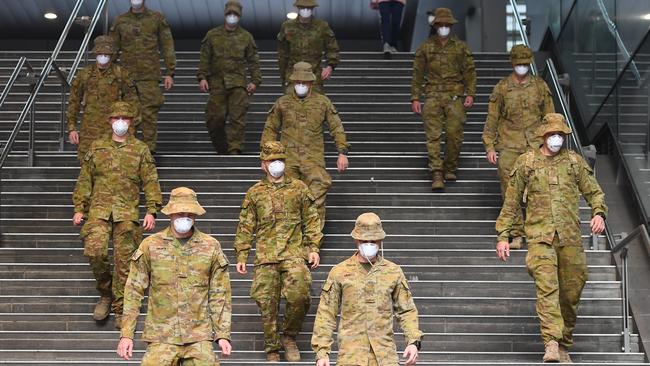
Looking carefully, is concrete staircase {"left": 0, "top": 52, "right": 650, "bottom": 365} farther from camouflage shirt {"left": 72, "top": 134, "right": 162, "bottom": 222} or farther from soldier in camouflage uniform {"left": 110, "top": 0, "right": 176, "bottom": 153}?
camouflage shirt {"left": 72, "top": 134, "right": 162, "bottom": 222}

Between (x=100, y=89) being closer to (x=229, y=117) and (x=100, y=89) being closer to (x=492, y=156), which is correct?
(x=229, y=117)

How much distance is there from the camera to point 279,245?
12.6 meters

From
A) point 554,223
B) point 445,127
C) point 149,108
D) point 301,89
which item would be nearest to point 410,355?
point 554,223

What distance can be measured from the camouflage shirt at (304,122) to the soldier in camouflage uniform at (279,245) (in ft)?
6.07

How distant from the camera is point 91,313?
13.6 m

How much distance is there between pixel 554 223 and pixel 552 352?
3.78ft

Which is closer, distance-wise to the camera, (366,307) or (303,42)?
(366,307)

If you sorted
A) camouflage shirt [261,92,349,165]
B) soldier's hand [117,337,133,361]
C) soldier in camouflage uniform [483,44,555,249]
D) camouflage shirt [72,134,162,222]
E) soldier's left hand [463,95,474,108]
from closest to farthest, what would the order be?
soldier's hand [117,337,133,361] < camouflage shirt [72,134,162,222] < camouflage shirt [261,92,349,165] < soldier in camouflage uniform [483,44,555,249] < soldier's left hand [463,95,474,108]

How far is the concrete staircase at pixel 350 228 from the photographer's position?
13.1 metres

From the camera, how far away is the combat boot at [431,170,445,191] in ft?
52.4

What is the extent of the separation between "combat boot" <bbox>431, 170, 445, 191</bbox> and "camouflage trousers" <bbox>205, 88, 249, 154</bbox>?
2.42 metres

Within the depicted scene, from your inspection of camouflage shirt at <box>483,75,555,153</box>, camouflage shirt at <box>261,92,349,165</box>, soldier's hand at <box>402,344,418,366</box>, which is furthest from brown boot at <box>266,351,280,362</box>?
camouflage shirt at <box>483,75,555,153</box>

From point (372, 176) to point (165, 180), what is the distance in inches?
89.7

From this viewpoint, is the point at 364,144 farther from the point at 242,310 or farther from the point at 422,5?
the point at 422,5
